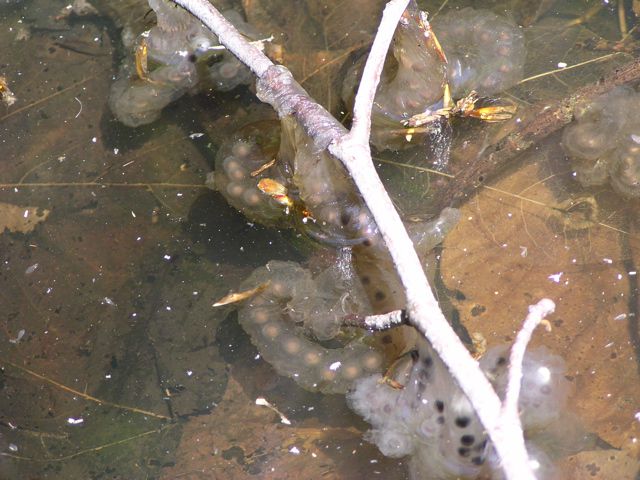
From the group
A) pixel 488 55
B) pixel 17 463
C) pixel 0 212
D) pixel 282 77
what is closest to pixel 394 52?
pixel 488 55

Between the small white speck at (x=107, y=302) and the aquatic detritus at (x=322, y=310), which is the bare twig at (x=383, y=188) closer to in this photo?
the aquatic detritus at (x=322, y=310)

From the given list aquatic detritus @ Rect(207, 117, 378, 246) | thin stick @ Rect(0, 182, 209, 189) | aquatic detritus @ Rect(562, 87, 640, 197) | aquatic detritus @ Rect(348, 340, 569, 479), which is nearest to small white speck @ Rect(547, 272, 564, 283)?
aquatic detritus @ Rect(348, 340, 569, 479)

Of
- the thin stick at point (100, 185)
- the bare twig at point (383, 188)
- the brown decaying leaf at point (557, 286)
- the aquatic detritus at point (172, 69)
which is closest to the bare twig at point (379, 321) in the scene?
the bare twig at point (383, 188)

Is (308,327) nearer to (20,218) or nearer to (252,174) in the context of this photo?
(252,174)

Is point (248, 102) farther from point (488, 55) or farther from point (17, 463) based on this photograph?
point (17, 463)

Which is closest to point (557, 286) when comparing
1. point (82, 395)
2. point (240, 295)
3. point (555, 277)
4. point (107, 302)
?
point (555, 277)
